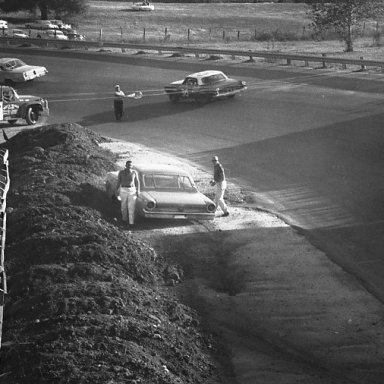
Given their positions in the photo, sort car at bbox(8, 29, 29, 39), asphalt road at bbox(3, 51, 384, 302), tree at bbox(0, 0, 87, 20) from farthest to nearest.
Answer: tree at bbox(0, 0, 87, 20) < car at bbox(8, 29, 29, 39) < asphalt road at bbox(3, 51, 384, 302)

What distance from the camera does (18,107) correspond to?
3469cm

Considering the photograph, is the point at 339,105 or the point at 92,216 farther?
the point at 339,105

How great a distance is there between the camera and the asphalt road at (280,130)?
21.1 meters

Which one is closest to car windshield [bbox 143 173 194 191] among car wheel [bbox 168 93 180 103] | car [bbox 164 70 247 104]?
car [bbox 164 70 247 104]

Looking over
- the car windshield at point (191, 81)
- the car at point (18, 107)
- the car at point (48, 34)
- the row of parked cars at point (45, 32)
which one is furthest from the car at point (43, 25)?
the car at point (18, 107)

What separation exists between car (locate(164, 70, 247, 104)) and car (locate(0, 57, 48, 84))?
7853 mm

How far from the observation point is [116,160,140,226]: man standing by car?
2014 centimetres

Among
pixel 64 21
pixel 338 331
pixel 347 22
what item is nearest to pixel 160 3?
pixel 64 21

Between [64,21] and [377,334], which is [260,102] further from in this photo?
[64,21]

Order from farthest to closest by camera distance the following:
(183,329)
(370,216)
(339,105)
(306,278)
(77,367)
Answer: (339,105), (370,216), (306,278), (183,329), (77,367)

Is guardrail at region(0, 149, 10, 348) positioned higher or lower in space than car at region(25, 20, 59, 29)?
higher

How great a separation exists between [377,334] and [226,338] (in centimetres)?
221

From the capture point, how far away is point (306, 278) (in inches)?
663

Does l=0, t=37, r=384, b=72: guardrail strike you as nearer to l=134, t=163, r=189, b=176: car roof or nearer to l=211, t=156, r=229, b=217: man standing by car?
l=211, t=156, r=229, b=217: man standing by car
